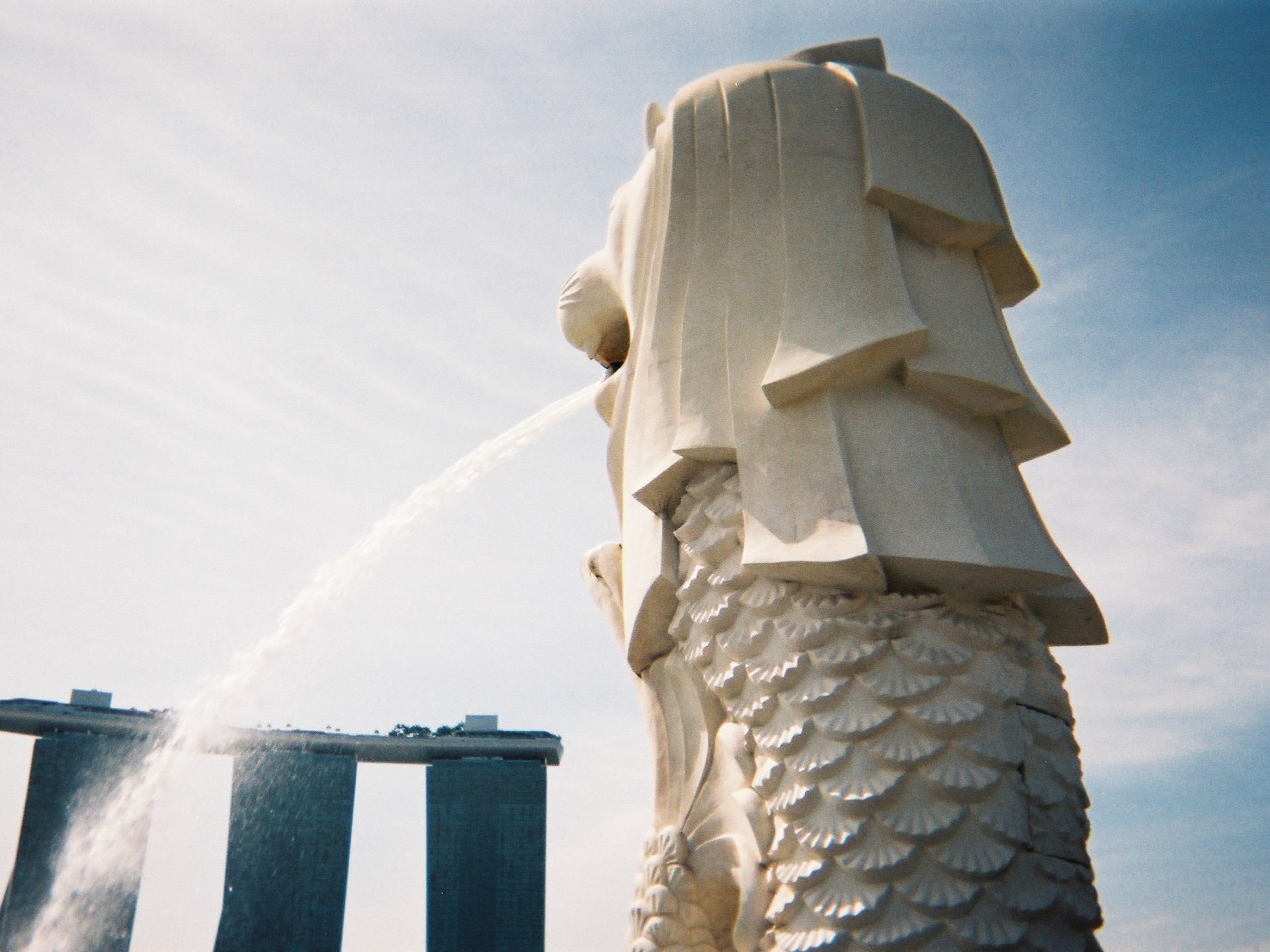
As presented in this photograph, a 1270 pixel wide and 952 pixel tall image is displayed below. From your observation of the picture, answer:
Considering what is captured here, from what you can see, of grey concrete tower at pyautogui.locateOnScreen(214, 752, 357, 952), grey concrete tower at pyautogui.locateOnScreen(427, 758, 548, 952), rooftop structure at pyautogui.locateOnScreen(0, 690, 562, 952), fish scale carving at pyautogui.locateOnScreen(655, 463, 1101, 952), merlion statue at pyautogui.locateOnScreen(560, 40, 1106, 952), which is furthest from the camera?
grey concrete tower at pyautogui.locateOnScreen(427, 758, 548, 952)

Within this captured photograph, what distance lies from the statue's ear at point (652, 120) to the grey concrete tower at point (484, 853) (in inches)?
858

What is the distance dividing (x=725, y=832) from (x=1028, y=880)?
0.93 metres

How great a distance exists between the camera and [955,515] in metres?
3.49

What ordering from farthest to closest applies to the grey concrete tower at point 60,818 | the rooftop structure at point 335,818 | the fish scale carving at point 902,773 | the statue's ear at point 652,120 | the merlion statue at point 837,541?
the rooftop structure at point 335,818 < the grey concrete tower at point 60,818 < the statue's ear at point 652,120 < the merlion statue at point 837,541 < the fish scale carving at point 902,773

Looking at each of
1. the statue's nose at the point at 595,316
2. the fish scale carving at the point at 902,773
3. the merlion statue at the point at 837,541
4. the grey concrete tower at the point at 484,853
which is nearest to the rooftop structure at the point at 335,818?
the grey concrete tower at the point at 484,853

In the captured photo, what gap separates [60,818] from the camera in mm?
19797

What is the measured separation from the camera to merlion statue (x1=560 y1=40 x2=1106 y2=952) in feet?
10.3

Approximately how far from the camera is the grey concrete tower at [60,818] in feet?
61.3

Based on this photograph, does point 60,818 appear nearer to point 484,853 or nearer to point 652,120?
point 484,853

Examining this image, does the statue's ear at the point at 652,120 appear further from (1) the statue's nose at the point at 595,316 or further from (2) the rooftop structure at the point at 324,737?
(2) the rooftop structure at the point at 324,737

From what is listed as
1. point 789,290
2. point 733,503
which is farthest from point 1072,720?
point 789,290

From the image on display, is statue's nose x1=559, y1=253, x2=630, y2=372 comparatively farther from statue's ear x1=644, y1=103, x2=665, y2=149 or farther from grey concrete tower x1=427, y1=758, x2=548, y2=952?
grey concrete tower x1=427, y1=758, x2=548, y2=952

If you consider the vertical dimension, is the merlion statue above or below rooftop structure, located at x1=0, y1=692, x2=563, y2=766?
below

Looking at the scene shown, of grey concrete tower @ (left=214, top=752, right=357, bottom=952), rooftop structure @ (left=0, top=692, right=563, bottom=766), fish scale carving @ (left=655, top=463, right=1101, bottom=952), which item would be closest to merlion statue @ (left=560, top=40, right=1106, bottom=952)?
fish scale carving @ (left=655, top=463, right=1101, bottom=952)
